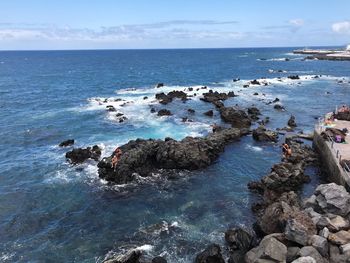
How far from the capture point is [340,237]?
2230 cm

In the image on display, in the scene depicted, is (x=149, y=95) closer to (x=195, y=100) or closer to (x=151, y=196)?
(x=195, y=100)

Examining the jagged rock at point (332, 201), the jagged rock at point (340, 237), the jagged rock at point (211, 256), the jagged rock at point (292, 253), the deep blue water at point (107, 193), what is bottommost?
the deep blue water at point (107, 193)

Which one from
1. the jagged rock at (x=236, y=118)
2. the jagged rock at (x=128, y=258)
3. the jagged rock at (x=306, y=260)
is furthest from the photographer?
the jagged rock at (x=236, y=118)

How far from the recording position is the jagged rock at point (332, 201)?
25152 millimetres

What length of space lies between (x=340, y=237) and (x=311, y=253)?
265cm

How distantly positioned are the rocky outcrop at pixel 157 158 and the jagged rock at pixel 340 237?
19695mm

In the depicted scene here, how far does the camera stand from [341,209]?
25062 mm

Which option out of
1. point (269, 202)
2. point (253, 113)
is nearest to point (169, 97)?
point (253, 113)

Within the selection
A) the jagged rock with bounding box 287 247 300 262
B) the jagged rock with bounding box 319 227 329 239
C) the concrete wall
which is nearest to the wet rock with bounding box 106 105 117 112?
the concrete wall

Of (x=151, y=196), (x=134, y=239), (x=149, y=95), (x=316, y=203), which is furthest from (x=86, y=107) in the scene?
(x=316, y=203)

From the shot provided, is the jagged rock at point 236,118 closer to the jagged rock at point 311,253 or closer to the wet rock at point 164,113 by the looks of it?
the wet rock at point 164,113

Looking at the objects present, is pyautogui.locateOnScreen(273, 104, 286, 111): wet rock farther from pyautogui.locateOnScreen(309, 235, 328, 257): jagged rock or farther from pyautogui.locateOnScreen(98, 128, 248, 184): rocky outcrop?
pyautogui.locateOnScreen(309, 235, 328, 257): jagged rock

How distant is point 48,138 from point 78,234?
96.4 ft

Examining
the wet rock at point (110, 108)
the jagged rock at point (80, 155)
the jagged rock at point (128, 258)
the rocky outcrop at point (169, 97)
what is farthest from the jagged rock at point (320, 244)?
the rocky outcrop at point (169, 97)
